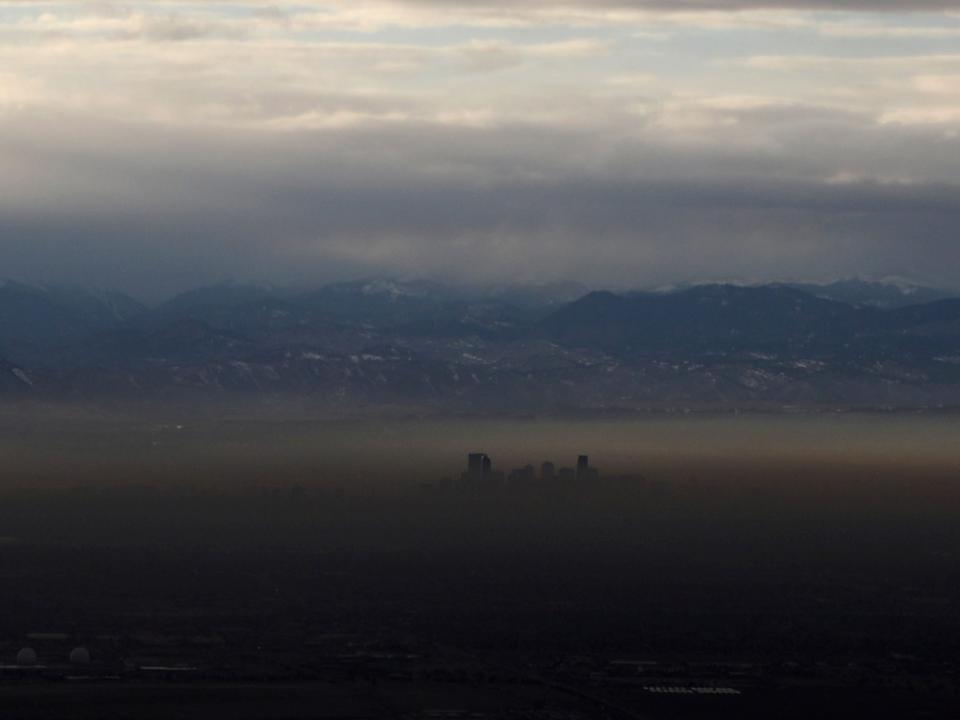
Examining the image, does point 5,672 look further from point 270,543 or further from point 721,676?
point 270,543

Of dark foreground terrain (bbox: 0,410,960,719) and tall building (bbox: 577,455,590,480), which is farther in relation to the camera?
tall building (bbox: 577,455,590,480)

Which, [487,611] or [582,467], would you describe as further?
[582,467]

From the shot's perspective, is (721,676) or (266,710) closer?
(266,710)

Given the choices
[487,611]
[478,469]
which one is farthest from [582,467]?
[487,611]

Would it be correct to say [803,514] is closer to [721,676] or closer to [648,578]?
[648,578]

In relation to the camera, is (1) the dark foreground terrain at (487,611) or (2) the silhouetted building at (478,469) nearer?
(1) the dark foreground terrain at (487,611)

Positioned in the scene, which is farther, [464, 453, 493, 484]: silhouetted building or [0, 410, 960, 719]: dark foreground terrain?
[464, 453, 493, 484]: silhouetted building

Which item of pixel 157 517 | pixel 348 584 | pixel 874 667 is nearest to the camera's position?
pixel 874 667

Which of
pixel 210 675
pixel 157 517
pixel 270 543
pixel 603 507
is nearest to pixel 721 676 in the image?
pixel 210 675

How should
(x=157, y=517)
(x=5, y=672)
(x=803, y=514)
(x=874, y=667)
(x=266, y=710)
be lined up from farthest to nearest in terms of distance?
(x=803, y=514)
(x=157, y=517)
(x=874, y=667)
(x=5, y=672)
(x=266, y=710)

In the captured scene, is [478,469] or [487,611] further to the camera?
[478,469]

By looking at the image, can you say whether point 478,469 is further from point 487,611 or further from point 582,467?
A: point 487,611
